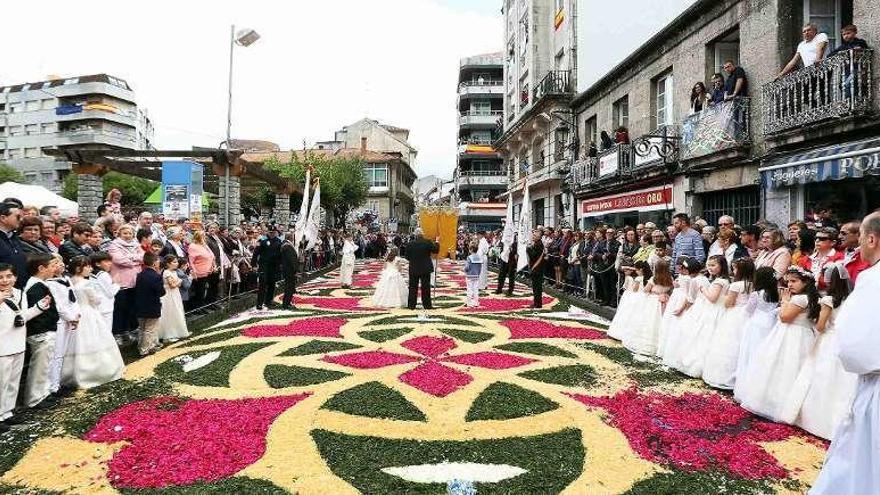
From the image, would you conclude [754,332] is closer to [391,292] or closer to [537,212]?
[391,292]

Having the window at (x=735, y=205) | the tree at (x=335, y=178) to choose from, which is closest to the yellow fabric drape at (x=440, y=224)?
the window at (x=735, y=205)

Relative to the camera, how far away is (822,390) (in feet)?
18.4

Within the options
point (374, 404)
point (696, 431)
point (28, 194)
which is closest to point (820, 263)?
point (696, 431)

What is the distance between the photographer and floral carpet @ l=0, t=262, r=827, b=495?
4.49 m

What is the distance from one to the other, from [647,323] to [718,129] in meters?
8.06

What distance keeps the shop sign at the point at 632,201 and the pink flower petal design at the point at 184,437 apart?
50.0 ft

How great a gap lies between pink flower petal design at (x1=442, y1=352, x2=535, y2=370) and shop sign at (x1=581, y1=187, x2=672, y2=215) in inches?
462

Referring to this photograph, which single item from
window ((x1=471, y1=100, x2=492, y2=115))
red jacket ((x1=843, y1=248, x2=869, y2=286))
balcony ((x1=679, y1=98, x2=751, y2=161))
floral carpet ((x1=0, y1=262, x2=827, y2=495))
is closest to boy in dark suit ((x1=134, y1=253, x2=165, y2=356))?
floral carpet ((x1=0, y1=262, x2=827, y2=495))

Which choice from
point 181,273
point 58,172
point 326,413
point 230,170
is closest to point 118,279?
point 181,273

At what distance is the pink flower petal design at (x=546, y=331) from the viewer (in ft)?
35.3

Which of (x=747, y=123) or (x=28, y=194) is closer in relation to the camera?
(x=747, y=123)

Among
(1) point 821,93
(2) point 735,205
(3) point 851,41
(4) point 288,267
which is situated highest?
(3) point 851,41

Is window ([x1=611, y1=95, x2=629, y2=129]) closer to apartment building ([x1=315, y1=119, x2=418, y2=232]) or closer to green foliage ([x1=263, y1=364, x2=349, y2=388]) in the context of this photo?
green foliage ([x1=263, y1=364, x2=349, y2=388])

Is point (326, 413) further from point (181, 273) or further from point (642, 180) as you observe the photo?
point (642, 180)
